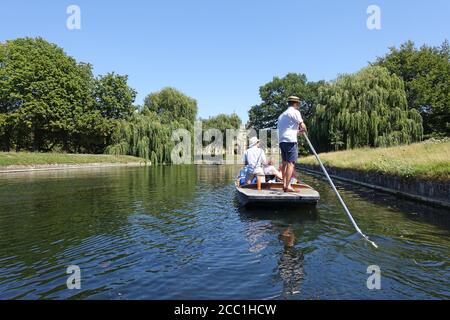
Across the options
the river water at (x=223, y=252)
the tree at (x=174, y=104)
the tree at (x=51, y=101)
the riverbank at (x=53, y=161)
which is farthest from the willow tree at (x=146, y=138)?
the river water at (x=223, y=252)

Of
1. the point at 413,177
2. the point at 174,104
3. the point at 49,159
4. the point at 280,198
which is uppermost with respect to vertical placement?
the point at 174,104

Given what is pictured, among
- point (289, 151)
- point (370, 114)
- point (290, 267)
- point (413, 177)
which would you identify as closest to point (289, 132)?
point (289, 151)

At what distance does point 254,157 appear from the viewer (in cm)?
1125

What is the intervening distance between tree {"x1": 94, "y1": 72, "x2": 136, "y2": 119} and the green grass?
13.5 meters

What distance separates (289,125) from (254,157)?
7.40ft

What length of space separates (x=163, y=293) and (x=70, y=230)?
457cm

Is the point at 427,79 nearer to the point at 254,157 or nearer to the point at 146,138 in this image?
the point at 146,138

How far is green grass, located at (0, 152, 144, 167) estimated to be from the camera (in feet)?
112

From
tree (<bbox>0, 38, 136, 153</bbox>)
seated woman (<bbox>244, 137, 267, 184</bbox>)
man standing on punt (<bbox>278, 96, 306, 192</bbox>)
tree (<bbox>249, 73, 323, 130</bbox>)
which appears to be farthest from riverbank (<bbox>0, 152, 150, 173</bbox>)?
tree (<bbox>249, 73, 323, 130</bbox>)

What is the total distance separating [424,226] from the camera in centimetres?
787

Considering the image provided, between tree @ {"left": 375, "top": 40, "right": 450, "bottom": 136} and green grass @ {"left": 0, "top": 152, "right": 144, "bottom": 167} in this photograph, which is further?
tree @ {"left": 375, "top": 40, "right": 450, "bottom": 136}

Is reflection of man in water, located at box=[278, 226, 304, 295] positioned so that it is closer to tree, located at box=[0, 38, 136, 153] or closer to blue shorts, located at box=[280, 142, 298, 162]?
blue shorts, located at box=[280, 142, 298, 162]
